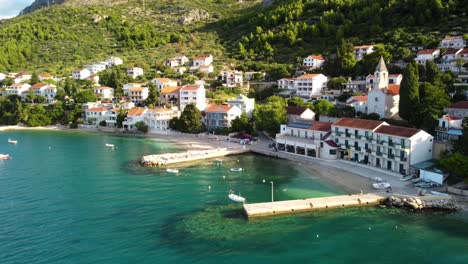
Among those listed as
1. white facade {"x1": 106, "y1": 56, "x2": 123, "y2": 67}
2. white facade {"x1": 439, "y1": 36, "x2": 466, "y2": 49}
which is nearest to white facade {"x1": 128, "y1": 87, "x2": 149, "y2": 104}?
white facade {"x1": 106, "y1": 56, "x2": 123, "y2": 67}

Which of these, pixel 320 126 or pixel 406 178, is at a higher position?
pixel 320 126

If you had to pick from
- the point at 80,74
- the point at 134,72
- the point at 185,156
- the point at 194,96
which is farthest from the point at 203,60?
the point at 185,156

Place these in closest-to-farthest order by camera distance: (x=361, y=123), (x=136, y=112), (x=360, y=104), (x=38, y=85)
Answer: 1. (x=361, y=123)
2. (x=360, y=104)
3. (x=136, y=112)
4. (x=38, y=85)

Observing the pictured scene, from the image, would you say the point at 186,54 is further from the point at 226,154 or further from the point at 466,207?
the point at 466,207

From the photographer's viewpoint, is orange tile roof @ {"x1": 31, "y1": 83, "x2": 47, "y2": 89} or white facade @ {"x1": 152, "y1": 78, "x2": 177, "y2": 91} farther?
orange tile roof @ {"x1": 31, "y1": 83, "x2": 47, "y2": 89}

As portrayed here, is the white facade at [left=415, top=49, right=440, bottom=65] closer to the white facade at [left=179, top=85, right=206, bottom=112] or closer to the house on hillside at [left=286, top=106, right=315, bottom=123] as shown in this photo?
the house on hillside at [left=286, top=106, right=315, bottom=123]

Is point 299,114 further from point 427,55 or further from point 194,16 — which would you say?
point 194,16

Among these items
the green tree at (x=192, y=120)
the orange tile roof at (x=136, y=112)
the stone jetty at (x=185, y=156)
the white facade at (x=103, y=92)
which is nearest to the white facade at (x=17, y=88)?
the white facade at (x=103, y=92)
